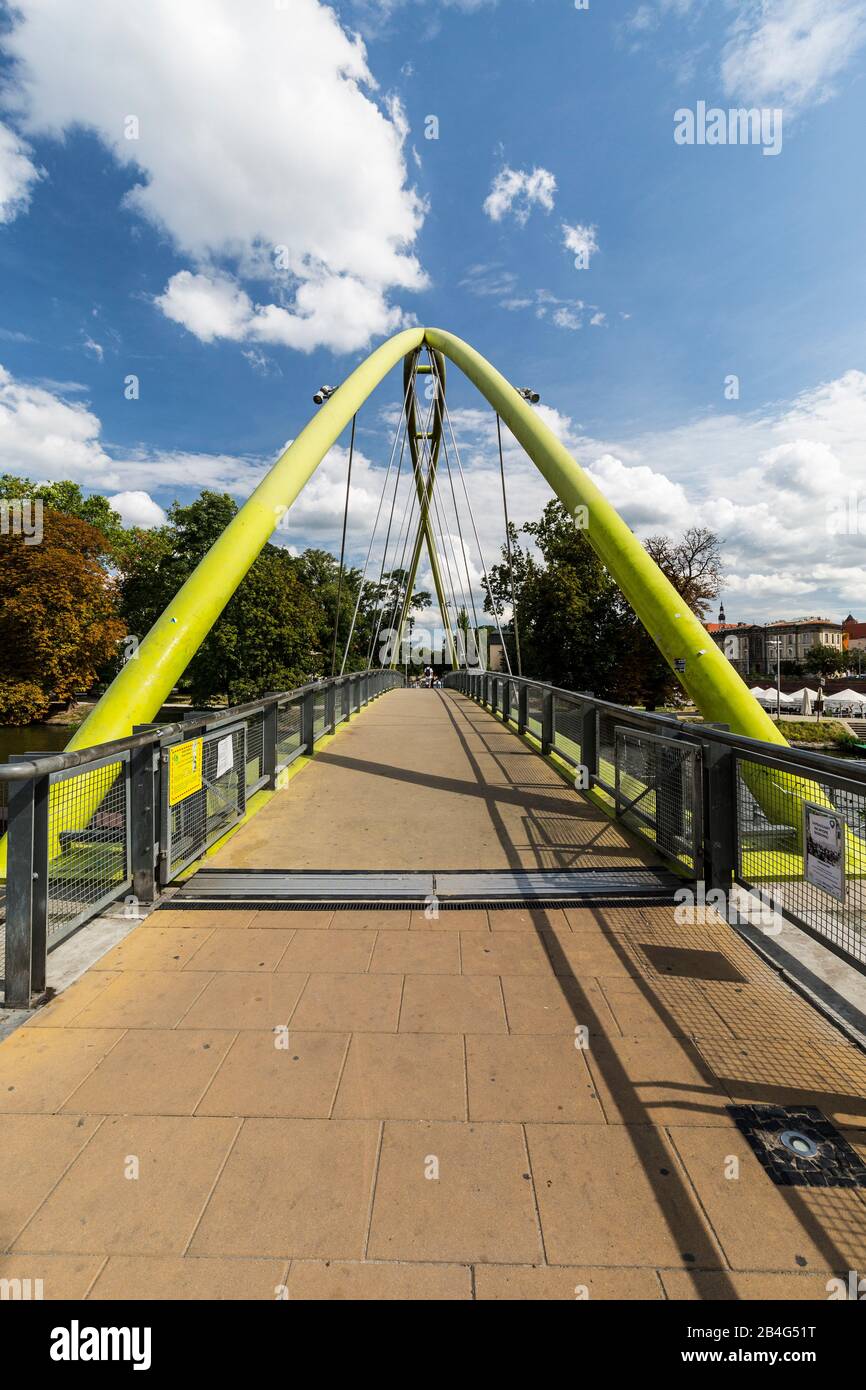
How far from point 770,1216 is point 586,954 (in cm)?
164

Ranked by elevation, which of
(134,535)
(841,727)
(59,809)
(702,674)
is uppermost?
(134,535)

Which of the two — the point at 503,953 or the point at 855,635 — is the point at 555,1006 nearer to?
the point at 503,953

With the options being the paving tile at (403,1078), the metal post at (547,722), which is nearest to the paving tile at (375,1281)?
the paving tile at (403,1078)

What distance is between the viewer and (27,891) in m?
2.90

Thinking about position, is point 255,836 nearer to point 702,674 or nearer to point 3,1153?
point 3,1153

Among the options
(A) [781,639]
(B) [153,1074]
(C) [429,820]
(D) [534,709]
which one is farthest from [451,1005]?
(A) [781,639]

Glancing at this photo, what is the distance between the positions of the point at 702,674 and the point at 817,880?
4577mm

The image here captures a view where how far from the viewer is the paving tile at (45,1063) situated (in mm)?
2352

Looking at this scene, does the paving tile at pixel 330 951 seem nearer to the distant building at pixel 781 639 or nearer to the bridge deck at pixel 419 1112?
the bridge deck at pixel 419 1112

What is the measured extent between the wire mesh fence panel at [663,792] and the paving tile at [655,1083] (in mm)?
1890

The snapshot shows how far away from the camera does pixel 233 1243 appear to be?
176cm
